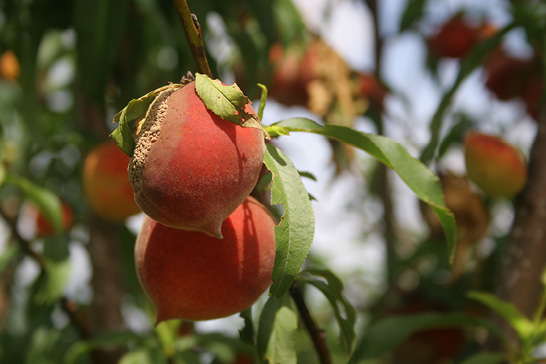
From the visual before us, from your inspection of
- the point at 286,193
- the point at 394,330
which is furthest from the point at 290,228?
the point at 394,330

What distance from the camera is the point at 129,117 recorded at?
40 centimetres

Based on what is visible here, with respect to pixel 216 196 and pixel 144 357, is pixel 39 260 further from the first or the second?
pixel 216 196

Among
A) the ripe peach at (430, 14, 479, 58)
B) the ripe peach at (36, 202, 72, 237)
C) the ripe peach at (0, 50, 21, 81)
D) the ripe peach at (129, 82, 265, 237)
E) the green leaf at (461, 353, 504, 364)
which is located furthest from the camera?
the ripe peach at (0, 50, 21, 81)

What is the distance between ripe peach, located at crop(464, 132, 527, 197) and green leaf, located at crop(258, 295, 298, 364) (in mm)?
634

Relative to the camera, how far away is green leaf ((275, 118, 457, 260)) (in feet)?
1.57

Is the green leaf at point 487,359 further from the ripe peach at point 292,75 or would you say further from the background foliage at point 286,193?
the ripe peach at point 292,75

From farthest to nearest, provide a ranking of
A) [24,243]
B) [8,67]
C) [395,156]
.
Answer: [8,67]
[24,243]
[395,156]

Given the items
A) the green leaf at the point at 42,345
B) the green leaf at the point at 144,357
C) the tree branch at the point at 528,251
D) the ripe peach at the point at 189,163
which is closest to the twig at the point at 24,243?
the green leaf at the point at 42,345

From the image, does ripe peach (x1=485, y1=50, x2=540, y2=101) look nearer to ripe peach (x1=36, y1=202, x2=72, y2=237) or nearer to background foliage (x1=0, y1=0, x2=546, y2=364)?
background foliage (x1=0, y1=0, x2=546, y2=364)

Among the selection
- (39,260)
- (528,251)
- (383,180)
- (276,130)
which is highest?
(276,130)

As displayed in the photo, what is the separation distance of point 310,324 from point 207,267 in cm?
13

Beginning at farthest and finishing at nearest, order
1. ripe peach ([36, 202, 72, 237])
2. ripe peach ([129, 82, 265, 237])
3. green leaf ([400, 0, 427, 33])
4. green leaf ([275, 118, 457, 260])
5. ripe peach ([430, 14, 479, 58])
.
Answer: ripe peach ([430, 14, 479, 58]) < ripe peach ([36, 202, 72, 237]) < green leaf ([400, 0, 427, 33]) < green leaf ([275, 118, 457, 260]) < ripe peach ([129, 82, 265, 237])

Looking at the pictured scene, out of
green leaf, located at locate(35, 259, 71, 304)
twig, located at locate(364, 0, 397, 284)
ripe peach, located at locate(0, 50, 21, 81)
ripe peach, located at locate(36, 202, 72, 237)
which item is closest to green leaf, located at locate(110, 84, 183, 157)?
green leaf, located at locate(35, 259, 71, 304)

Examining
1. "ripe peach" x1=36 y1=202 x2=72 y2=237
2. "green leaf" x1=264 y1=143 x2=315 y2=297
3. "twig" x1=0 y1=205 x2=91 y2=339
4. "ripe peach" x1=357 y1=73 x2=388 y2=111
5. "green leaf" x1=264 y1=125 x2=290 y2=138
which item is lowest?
"ripe peach" x1=36 y1=202 x2=72 y2=237
